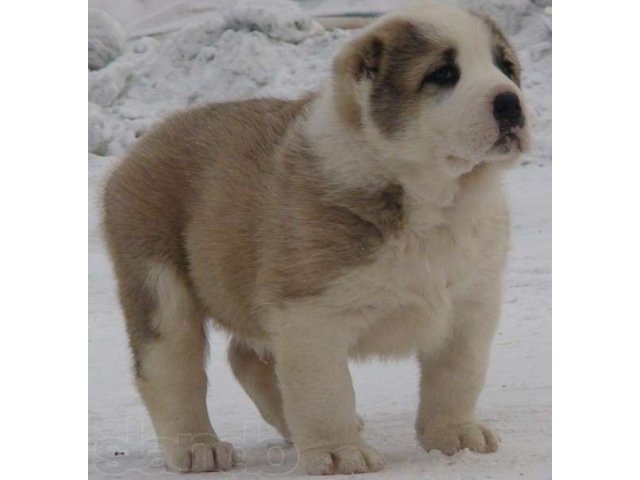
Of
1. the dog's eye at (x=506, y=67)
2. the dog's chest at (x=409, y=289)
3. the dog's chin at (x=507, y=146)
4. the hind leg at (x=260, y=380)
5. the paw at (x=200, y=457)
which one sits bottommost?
the paw at (x=200, y=457)

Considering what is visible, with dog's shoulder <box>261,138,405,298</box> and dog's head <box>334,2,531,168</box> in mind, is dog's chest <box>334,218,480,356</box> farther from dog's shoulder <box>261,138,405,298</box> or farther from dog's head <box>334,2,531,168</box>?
dog's head <box>334,2,531,168</box>

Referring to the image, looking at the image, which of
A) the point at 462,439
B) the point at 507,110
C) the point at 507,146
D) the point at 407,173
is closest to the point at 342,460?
the point at 462,439

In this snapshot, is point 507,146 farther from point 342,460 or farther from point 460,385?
point 342,460

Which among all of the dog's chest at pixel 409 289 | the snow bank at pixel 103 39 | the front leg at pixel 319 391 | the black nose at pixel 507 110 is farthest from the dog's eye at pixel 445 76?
the snow bank at pixel 103 39

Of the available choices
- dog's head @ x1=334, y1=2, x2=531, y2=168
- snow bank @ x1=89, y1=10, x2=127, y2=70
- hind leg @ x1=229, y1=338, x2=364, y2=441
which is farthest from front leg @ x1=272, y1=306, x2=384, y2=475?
snow bank @ x1=89, y1=10, x2=127, y2=70

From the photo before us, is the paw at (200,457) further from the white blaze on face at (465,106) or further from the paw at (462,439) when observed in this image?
the white blaze on face at (465,106)

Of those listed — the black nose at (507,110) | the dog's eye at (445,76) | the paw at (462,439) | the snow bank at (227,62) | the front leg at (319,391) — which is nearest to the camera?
the black nose at (507,110)
